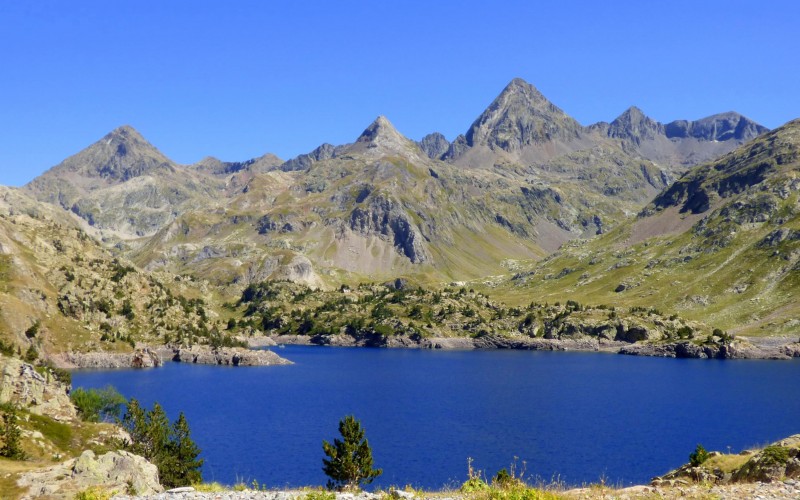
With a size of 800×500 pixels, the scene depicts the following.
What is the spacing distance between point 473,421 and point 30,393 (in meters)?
83.6

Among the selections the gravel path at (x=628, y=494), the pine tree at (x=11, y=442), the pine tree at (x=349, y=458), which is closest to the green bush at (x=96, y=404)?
the pine tree at (x=11, y=442)

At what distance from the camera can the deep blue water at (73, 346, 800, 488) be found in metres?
95.1

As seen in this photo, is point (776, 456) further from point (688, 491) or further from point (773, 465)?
point (688, 491)

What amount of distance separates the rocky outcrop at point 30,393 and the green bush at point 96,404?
29.9 feet

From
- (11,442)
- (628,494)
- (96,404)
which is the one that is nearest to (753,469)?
(628,494)

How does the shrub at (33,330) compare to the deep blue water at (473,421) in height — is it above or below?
above

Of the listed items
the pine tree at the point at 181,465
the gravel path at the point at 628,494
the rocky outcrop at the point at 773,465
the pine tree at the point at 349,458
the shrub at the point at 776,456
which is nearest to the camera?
the gravel path at the point at 628,494

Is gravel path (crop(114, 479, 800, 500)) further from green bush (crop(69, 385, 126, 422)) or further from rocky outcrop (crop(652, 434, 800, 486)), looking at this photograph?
green bush (crop(69, 385, 126, 422))

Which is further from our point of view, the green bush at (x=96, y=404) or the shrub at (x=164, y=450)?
the green bush at (x=96, y=404)

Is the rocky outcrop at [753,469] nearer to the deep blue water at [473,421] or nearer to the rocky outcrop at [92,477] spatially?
the rocky outcrop at [92,477]

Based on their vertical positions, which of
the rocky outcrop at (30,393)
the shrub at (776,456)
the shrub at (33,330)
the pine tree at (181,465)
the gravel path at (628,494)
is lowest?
the pine tree at (181,465)

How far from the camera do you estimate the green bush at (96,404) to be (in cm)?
10675

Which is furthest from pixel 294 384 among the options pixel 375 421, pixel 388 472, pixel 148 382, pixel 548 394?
pixel 388 472

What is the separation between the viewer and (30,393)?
3595 inches
